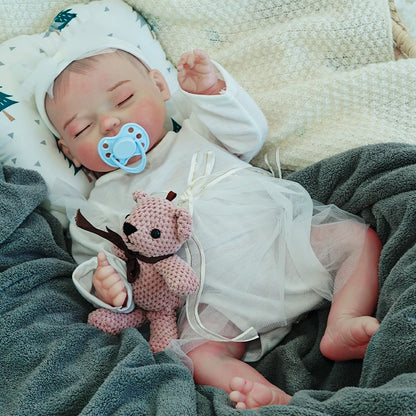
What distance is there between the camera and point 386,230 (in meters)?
0.98

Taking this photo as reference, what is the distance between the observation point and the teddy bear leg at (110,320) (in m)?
0.91

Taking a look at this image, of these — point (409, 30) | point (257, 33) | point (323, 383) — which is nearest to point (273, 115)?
point (257, 33)

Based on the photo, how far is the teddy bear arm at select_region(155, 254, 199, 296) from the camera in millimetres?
840

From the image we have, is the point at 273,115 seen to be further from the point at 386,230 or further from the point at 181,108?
the point at 386,230

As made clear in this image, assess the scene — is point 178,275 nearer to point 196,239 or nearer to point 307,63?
point 196,239

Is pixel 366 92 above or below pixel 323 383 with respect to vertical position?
above

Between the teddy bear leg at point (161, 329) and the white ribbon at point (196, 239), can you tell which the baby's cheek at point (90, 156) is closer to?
the white ribbon at point (196, 239)

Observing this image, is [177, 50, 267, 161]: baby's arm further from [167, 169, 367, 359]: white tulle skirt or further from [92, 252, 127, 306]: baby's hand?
[92, 252, 127, 306]: baby's hand

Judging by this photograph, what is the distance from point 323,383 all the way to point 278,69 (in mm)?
763

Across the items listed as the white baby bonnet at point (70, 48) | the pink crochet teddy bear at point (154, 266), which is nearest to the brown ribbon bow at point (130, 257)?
the pink crochet teddy bear at point (154, 266)

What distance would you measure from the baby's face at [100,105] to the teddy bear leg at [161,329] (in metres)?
0.34

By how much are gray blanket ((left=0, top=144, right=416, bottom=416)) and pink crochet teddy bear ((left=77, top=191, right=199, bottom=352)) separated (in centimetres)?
6

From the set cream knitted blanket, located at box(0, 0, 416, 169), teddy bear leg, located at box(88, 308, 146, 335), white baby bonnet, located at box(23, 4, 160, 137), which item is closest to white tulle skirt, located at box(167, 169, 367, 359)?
teddy bear leg, located at box(88, 308, 146, 335)

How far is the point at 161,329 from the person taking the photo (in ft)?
3.03
